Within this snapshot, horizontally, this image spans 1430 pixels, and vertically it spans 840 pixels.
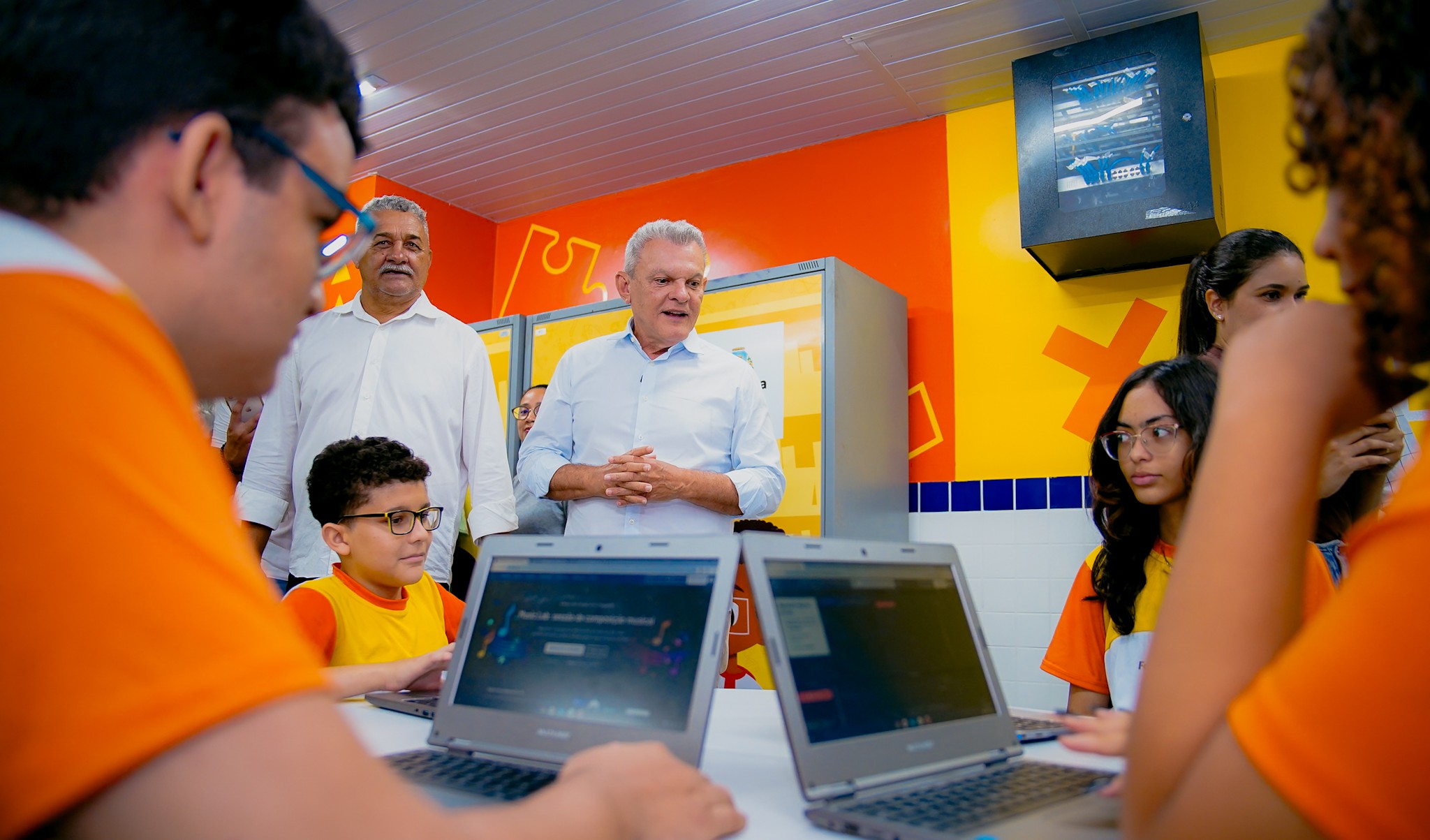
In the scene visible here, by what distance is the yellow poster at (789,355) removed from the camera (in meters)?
3.48

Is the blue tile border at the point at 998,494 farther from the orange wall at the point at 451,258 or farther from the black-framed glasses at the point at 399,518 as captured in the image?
the orange wall at the point at 451,258

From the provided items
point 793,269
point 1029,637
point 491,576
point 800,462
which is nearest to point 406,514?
point 491,576

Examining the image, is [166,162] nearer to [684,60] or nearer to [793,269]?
[793,269]

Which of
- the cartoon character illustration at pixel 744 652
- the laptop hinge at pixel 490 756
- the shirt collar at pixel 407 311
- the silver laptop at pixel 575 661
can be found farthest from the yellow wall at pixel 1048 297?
the laptop hinge at pixel 490 756

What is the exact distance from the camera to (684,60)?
3725mm

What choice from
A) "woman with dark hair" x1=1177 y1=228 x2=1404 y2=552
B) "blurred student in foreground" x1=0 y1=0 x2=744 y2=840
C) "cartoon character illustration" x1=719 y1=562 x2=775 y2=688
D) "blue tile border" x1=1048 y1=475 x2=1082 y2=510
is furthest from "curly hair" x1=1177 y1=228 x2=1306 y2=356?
"blurred student in foreground" x1=0 y1=0 x2=744 y2=840

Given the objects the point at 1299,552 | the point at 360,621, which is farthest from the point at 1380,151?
the point at 360,621

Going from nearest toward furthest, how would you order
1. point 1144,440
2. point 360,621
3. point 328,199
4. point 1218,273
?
point 328,199
point 360,621
point 1144,440
point 1218,273

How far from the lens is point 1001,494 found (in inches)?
141

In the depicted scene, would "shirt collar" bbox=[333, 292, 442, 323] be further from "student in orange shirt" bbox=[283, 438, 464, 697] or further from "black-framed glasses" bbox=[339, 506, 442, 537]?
"black-framed glasses" bbox=[339, 506, 442, 537]

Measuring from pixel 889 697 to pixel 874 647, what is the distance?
0.17 feet

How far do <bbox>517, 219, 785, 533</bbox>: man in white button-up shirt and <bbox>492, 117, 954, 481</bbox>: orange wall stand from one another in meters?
1.31

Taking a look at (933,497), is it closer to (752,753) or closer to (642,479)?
(642,479)

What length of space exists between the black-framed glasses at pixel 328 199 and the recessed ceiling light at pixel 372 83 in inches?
136
